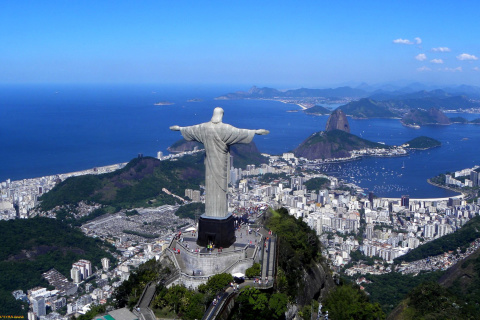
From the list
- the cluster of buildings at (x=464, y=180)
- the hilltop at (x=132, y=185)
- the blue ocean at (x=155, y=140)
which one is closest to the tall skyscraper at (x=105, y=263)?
the hilltop at (x=132, y=185)

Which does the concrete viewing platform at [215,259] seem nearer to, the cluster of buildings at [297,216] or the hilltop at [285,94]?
the cluster of buildings at [297,216]

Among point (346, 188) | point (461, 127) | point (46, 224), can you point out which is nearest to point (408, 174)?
point (346, 188)

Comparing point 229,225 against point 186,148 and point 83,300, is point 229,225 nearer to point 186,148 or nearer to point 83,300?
point 83,300

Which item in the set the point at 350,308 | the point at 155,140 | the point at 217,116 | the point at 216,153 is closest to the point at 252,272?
the point at 350,308

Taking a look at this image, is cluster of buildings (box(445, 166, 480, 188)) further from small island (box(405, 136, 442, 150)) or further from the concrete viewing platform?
the concrete viewing platform

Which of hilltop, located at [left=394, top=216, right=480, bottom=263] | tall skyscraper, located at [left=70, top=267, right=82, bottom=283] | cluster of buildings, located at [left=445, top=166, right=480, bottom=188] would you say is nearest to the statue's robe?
tall skyscraper, located at [left=70, top=267, right=82, bottom=283]
